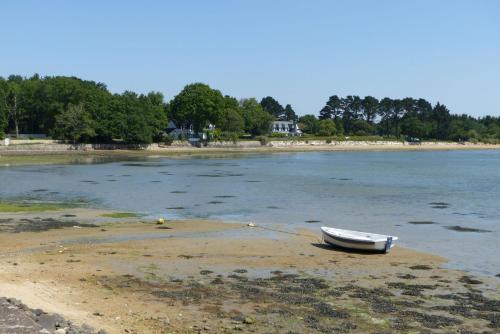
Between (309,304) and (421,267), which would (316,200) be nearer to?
(421,267)

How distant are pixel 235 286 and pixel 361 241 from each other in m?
6.89

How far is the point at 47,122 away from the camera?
5128 inches

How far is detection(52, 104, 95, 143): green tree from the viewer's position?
112 metres

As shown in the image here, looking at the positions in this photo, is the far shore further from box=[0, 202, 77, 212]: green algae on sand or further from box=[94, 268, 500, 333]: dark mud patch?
box=[94, 268, 500, 333]: dark mud patch

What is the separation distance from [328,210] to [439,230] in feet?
30.3

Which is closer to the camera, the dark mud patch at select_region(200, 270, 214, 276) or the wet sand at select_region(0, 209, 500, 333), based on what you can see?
the wet sand at select_region(0, 209, 500, 333)

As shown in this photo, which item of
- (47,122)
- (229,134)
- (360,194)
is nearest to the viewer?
(360,194)

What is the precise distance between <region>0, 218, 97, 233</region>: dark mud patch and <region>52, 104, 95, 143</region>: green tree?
8696cm

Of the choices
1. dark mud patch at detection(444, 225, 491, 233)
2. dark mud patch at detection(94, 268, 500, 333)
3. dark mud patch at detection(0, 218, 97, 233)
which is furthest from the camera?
dark mud patch at detection(444, 225, 491, 233)

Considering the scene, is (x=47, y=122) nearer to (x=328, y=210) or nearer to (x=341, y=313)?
(x=328, y=210)

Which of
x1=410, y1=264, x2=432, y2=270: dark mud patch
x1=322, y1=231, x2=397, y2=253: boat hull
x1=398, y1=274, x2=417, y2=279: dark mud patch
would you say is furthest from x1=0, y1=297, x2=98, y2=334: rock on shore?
x1=322, y1=231, x2=397, y2=253: boat hull

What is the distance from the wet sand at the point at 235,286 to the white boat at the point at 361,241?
35 centimetres

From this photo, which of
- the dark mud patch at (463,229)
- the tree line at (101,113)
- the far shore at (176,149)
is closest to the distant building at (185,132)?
the tree line at (101,113)

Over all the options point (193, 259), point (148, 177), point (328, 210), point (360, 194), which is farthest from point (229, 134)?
point (193, 259)
